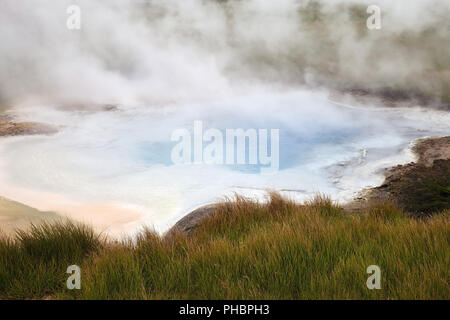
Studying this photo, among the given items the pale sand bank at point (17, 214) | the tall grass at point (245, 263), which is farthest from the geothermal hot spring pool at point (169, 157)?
the tall grass at point (245, 263)

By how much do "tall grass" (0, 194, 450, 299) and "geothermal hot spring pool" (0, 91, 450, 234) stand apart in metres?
1.25

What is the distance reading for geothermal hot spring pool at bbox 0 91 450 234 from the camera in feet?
18.4

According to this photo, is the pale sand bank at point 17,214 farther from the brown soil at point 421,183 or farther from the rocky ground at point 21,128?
the brown soil at point 421,183

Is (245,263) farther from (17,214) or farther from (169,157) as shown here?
(169,157)

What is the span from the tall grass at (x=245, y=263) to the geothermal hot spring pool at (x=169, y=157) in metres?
1.25

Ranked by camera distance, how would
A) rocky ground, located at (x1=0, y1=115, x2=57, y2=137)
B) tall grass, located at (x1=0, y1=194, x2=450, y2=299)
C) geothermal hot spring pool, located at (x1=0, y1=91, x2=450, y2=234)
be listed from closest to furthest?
1. tall grass, located at (x1=0, y1=194, x2=450, y2=299)
2. geothermal hot spring pool, located at (x1=0, y1=91, x2=450, y2=234)
3. rocky ground, located at (x1=0, y1=115, x2=57, y2=137)

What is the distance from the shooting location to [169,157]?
7898 mm

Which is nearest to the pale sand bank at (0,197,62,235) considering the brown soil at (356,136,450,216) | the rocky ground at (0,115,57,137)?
the rocky ground at (0,115,57,137)

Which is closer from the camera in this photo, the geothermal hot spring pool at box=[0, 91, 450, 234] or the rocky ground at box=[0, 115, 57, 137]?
the geothermal hot spring pool at box=[0, 91, 450, 234]

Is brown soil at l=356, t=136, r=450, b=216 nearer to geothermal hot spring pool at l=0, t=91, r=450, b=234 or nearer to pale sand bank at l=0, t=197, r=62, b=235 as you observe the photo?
geothermal hot spring pool at l=0, t=91, r=450, b=234

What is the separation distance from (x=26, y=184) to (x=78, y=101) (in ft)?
17.7

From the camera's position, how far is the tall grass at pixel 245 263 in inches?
94.3

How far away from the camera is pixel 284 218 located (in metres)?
3.88

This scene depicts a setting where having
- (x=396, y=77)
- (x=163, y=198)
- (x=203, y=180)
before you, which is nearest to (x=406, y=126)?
(x=396, y=77)
